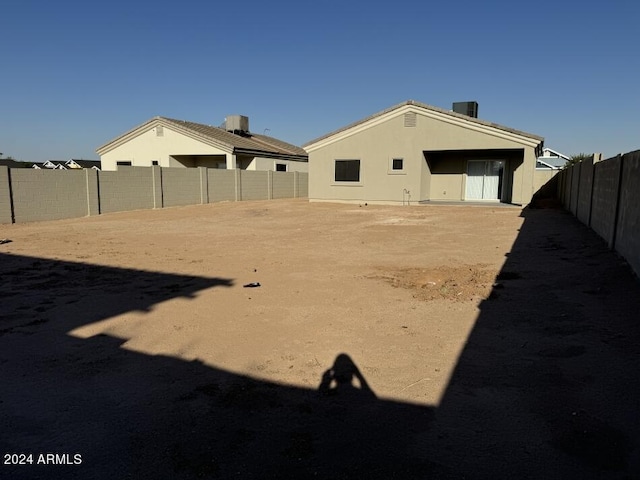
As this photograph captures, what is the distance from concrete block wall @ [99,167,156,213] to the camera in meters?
20.0

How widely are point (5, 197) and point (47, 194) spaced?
1.59 metres

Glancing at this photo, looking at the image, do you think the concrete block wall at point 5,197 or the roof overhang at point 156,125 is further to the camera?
the roof overhang at point 156,125

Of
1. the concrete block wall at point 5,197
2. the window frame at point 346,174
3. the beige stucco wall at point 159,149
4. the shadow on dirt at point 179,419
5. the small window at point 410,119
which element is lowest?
the shadow on dirt at point 179,419

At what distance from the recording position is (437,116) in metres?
23.1

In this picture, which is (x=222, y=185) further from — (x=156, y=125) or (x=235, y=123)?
(x=235, y=123)

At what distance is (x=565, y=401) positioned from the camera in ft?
11.1

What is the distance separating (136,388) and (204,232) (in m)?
10.9

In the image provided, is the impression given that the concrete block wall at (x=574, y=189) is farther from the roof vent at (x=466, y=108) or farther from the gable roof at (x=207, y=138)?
the gable roof at (x=207, y=138)

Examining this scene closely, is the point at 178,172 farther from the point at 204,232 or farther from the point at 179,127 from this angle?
the point at 204,232

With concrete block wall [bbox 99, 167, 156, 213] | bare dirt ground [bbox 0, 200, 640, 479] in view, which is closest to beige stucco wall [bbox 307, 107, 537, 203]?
concrete block wall [bbox 99, 167, 156, 213]

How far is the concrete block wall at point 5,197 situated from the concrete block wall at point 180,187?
25.6 feet

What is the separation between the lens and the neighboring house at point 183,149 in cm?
2945

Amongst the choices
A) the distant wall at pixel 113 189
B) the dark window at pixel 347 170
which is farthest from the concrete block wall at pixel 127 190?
the dark window at pixel 347 170

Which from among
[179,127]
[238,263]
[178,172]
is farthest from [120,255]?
[179,127]
